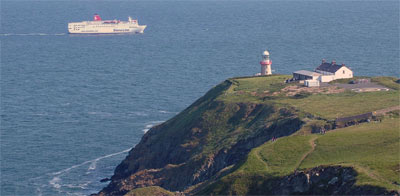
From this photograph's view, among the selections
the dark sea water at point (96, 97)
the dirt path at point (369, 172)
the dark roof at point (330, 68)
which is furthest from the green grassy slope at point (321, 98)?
the dirt path at point (369, 172)

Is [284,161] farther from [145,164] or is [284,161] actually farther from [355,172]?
[145,164]

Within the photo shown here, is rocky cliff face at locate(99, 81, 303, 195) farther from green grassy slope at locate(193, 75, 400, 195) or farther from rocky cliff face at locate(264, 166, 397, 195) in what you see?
rocky cliff face at locate(264, 166, 397, 195)

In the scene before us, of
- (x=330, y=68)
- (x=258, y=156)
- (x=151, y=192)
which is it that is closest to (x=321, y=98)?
(x=330, y=68)

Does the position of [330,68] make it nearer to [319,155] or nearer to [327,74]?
[327,74]

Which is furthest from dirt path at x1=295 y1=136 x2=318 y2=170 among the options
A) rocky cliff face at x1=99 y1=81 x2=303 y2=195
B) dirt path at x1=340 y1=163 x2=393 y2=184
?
rocky cliff face at x1=99 y1=81 x2=303 y2=195

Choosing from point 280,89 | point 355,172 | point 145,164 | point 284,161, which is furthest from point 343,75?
point 355,172

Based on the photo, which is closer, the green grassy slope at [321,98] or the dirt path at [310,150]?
the dirt path at [310,150]

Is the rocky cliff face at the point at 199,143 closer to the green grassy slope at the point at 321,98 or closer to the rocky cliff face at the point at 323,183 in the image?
the green grassy slope at the point at 321,98

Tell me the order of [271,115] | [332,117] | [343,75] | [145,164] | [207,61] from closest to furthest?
1. [332,117]
2. [271,115]
3. [145,164]
4. [343,75]
5. [207,61]

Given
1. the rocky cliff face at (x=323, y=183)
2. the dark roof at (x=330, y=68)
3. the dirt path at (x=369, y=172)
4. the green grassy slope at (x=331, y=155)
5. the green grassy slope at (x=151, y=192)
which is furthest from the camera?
the dark roof at (x=330, y=68)
